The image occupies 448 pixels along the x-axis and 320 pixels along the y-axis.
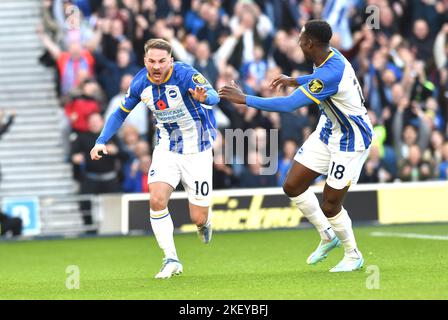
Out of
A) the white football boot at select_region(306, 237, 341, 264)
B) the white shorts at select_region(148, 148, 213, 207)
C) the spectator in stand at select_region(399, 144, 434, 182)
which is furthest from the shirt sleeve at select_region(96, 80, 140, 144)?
the spectator in stand at select_region(399, 144, 434, 182)

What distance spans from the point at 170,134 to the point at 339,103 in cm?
192

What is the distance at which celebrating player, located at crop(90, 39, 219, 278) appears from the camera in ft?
42.5

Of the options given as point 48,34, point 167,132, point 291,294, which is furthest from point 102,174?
point 291,294

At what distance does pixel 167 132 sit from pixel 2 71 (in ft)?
37.0

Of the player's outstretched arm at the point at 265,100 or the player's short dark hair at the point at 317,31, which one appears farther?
the player's short dark hair at the point at 317,31

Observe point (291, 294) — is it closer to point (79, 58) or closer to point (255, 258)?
point (255, 258)

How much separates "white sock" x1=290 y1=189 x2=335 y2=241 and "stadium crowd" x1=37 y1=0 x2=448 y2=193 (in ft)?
22.8

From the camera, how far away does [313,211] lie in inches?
531

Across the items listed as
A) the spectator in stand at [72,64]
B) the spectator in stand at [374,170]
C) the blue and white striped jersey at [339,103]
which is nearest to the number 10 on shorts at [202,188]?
the blue and white striped jersey at [339,103]

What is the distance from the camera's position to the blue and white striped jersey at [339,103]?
490 inches

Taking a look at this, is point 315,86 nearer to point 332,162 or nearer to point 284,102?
point 284,102

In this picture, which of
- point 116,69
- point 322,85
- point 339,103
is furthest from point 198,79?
point 116,69

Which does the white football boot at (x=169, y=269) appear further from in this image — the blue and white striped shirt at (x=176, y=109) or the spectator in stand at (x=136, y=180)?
the spectator in stand at (x=136, y=180)

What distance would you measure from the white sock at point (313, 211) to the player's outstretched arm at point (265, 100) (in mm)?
1445
